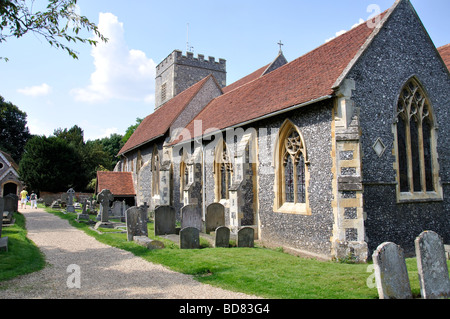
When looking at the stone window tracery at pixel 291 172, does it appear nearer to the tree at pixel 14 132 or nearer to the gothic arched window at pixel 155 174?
the gothic arched window at pixel 155 174

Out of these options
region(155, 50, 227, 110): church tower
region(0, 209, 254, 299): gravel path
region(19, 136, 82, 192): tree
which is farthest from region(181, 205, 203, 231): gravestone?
region(19, 136, 82, 192): tree

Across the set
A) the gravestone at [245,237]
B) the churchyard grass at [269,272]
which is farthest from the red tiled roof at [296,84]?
the churchyard grass at [269,272]

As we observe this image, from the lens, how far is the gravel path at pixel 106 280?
582 centimetres

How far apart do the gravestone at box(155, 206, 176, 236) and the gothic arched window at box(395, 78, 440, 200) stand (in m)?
7.79

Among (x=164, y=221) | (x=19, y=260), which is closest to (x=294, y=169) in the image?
(x=164, y=221)

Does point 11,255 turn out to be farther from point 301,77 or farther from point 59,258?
point 301,77

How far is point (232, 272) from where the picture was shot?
7191mm

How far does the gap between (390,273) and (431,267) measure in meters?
0.71

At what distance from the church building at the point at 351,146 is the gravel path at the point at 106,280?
424cm

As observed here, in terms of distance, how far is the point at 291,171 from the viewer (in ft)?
36.4

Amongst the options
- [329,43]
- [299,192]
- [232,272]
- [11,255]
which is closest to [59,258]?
[11,255]

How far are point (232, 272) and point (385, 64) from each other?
743cm

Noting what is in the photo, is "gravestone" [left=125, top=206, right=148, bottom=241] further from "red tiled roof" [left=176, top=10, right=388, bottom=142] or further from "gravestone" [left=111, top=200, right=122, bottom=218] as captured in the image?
"gravestone" [left=111, top=200, right=122, bottom=218]

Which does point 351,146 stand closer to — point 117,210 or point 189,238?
point 189,238
